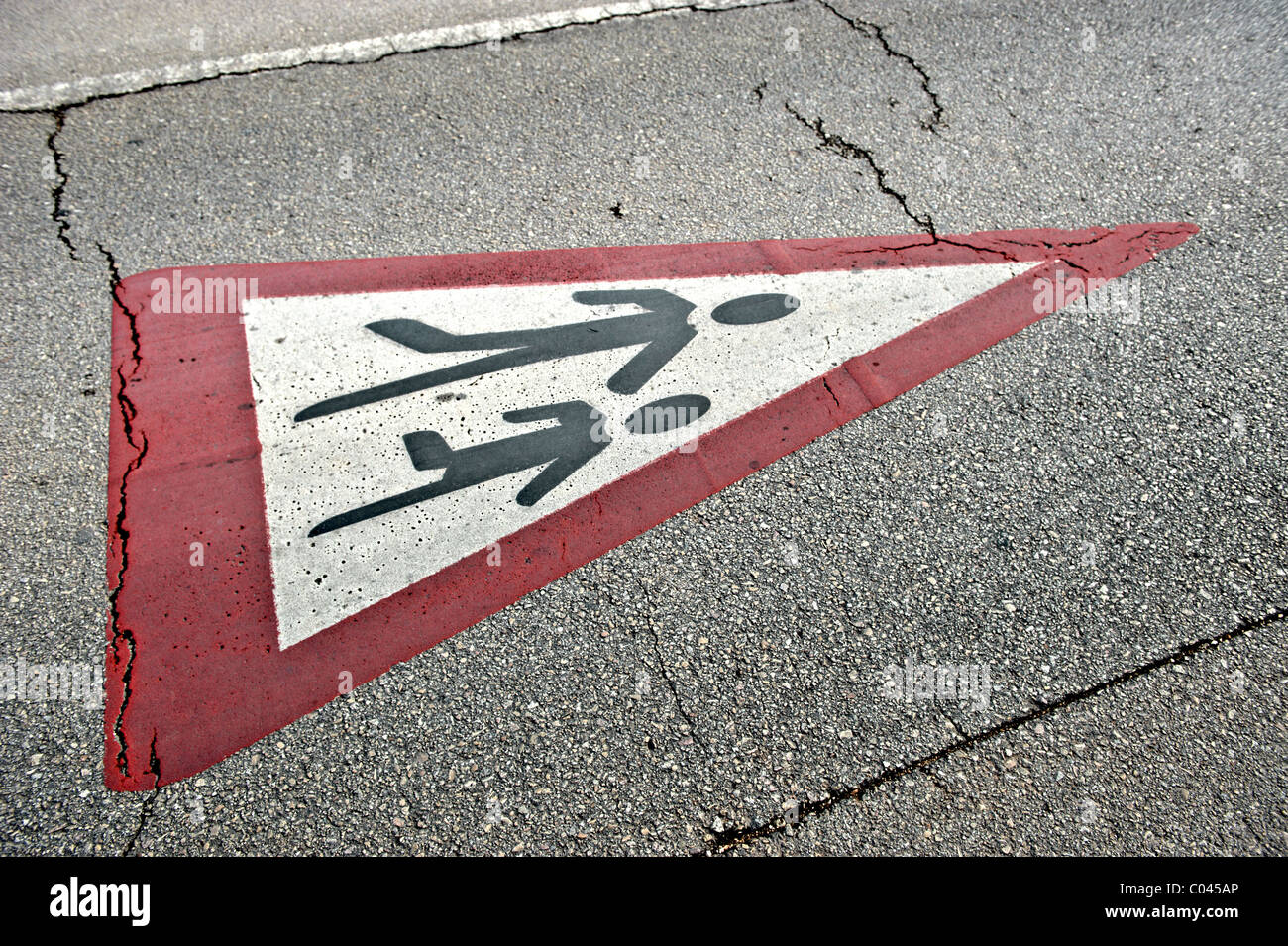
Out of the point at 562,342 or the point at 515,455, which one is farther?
the point at 562,342

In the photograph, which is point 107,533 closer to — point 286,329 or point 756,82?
point 286,329

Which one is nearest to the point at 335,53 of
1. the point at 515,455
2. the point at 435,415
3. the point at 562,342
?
the point at 562,342

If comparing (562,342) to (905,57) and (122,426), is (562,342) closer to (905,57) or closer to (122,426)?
(122,426)

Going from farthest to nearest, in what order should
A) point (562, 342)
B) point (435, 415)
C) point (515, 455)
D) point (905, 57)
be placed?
point (905, 57) < point (562, 342) < point (435, 415) < point (515, 455)

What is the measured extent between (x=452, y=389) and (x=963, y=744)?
250cm

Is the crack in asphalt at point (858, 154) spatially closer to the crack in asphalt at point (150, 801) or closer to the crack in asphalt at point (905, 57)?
the crack in asphalt at point (905, 57)

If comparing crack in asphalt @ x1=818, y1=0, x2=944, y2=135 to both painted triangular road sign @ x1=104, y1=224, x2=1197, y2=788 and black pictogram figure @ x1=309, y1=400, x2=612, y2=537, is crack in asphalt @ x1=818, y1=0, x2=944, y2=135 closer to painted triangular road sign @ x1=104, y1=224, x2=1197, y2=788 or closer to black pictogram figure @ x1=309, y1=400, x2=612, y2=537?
painted triangular road sign @ x1=104, y1=224, x2=1197, y2=788

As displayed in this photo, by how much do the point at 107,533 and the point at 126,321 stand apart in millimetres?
1234

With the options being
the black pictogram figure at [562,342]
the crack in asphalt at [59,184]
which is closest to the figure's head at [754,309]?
the black pictogram figure at [562,342]

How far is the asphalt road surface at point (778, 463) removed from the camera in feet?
8.91

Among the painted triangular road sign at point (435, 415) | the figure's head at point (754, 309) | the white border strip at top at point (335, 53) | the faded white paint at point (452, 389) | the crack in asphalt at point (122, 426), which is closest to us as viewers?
the crack in asphalt at point (122, 426)

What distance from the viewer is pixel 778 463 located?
356cm

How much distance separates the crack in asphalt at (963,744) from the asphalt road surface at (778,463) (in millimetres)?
13

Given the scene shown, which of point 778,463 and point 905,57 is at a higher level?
point 905,57
